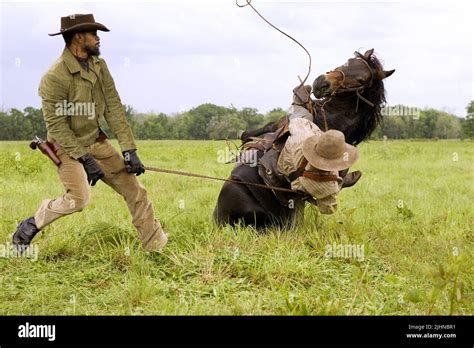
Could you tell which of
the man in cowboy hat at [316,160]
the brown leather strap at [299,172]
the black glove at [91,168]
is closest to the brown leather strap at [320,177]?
the man in cowboy hat at [316,160]

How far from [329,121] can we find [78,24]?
8.46 feet

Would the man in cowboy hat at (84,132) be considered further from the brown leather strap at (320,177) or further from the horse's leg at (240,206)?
the brown leather strap at (320,177)

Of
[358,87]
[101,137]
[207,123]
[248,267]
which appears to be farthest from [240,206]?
[207,123]

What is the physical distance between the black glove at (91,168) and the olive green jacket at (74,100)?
2.7 inches

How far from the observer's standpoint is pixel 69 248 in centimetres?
555

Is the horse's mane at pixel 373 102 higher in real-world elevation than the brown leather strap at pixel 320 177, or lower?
higher

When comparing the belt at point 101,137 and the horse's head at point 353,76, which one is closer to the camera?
the belt at point 101,137

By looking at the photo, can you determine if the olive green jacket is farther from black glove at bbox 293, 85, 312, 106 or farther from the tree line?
the tree line

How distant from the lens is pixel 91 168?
4.98 meters

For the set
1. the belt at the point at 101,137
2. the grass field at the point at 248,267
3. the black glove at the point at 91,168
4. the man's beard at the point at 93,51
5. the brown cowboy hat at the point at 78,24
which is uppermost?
the brown cowboy hat at the point at 78,24

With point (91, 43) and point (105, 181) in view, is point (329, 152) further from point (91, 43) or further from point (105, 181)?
point (91, 43)

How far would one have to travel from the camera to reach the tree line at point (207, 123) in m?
22.8

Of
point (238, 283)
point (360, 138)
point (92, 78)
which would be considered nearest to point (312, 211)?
point (360, 138)
